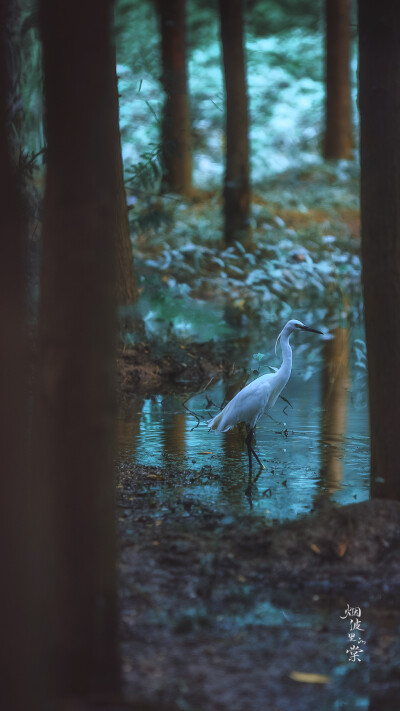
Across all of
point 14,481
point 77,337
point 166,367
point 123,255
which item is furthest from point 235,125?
point 14,481

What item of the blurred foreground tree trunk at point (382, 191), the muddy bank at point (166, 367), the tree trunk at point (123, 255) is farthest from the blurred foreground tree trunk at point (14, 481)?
the tree trunk at point (123, 255)

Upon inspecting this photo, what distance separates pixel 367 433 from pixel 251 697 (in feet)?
19.4

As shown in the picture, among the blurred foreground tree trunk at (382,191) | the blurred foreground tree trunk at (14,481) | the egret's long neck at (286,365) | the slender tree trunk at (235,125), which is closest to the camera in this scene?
the blurred foreground tree trunk at (14,481)

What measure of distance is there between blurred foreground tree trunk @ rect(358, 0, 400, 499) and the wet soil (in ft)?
2.89

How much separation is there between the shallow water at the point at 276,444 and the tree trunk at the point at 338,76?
13.2 metres

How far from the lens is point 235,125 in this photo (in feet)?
64.1

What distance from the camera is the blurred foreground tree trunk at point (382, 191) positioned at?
5.97 metres

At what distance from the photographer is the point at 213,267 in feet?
64.6

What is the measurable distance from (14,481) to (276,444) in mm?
5969

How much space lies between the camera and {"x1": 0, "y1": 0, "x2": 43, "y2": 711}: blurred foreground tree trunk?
3.53 meters

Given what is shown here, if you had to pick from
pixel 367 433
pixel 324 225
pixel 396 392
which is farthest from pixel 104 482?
pixel 324 225

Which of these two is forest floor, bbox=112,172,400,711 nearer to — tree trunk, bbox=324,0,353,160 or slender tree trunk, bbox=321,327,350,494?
slender tree trunk, bbox=321,327,350,494

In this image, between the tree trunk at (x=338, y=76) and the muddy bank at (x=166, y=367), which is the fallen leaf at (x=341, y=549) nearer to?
the muddy bank at (x=166, y=367)

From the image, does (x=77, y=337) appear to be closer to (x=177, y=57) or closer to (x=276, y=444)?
(x=276, y=444)
